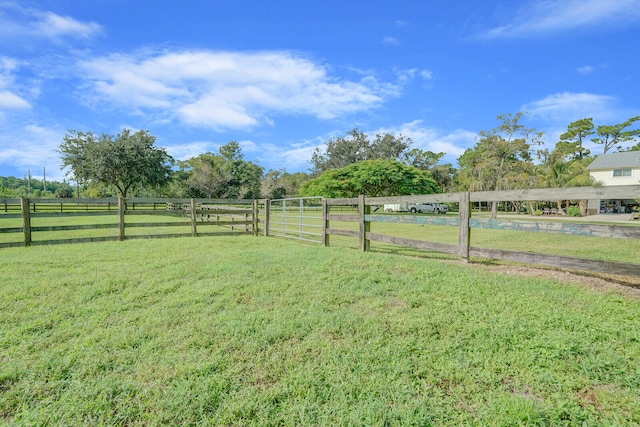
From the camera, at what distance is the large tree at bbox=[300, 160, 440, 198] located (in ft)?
98.8

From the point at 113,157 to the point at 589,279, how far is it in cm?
2992

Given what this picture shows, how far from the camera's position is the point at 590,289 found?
3.93 m

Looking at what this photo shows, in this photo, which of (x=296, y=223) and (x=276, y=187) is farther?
(x=276, y=187)

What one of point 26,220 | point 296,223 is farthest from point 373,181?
point 26,220

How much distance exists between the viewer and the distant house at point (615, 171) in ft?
97.9

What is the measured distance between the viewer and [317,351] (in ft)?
8.38

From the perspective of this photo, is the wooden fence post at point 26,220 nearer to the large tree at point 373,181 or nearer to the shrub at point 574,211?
the large tree at point 373,181

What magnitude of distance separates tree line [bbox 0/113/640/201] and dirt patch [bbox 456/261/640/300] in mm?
25282

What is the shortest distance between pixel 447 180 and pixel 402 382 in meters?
50.5

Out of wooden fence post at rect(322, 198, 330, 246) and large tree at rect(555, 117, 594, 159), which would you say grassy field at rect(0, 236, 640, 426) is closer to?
wooden fence post at rect(322, 198, 330, 246)

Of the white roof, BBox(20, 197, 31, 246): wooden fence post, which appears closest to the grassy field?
BBox(20, 197, 31, 246): wooden fence post

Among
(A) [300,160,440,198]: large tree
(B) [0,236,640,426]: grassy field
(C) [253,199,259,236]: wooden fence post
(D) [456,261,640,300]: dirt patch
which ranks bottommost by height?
(B) [0,236,640,426]: grassy field

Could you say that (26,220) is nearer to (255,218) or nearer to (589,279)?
(255,218)

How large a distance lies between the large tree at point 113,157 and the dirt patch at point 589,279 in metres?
28.7
